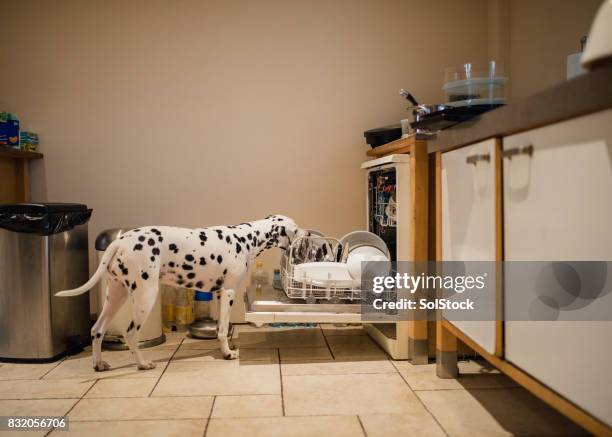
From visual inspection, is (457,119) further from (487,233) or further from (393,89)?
(393,89)

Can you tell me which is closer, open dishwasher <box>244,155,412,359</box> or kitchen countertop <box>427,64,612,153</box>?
kitchen countertop <box>427,64,612,153</box>

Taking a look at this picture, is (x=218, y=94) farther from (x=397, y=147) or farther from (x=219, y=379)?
(x=219, y=379)

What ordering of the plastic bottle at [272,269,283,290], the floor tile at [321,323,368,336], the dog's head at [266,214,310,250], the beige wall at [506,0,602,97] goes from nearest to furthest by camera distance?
the beige wall at [506,0,602,97] < the dog's head at [266,214,310,250] < the plastic bottle at [272,269,283,290] < the floor tile at [321,323,368,336]

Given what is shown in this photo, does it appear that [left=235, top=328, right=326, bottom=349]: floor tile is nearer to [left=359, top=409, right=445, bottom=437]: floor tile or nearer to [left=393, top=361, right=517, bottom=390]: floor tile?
[left=393, top=361, right=517, bottom=390]: floor tile

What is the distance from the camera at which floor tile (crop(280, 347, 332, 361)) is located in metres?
3.14

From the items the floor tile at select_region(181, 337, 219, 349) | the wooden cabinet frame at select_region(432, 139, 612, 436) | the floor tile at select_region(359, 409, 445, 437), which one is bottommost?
→ the floor tile at select_region(359, 409, 445, 437)

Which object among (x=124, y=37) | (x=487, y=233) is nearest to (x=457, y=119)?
(x=487, y=233)

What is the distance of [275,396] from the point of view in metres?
2.51

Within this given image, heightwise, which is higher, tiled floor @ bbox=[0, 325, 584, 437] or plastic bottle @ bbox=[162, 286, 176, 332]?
plastic bottle @ bbox=[162, 286, 176, 332]

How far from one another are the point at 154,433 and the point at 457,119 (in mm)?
1724

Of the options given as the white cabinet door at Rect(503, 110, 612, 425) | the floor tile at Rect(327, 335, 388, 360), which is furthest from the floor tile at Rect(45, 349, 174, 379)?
the white cabinet door at Rect(503, 110, 612, 425)

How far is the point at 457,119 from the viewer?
2.40m

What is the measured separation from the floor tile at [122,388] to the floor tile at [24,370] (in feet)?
1.28

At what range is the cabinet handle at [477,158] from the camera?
6.77 ft
